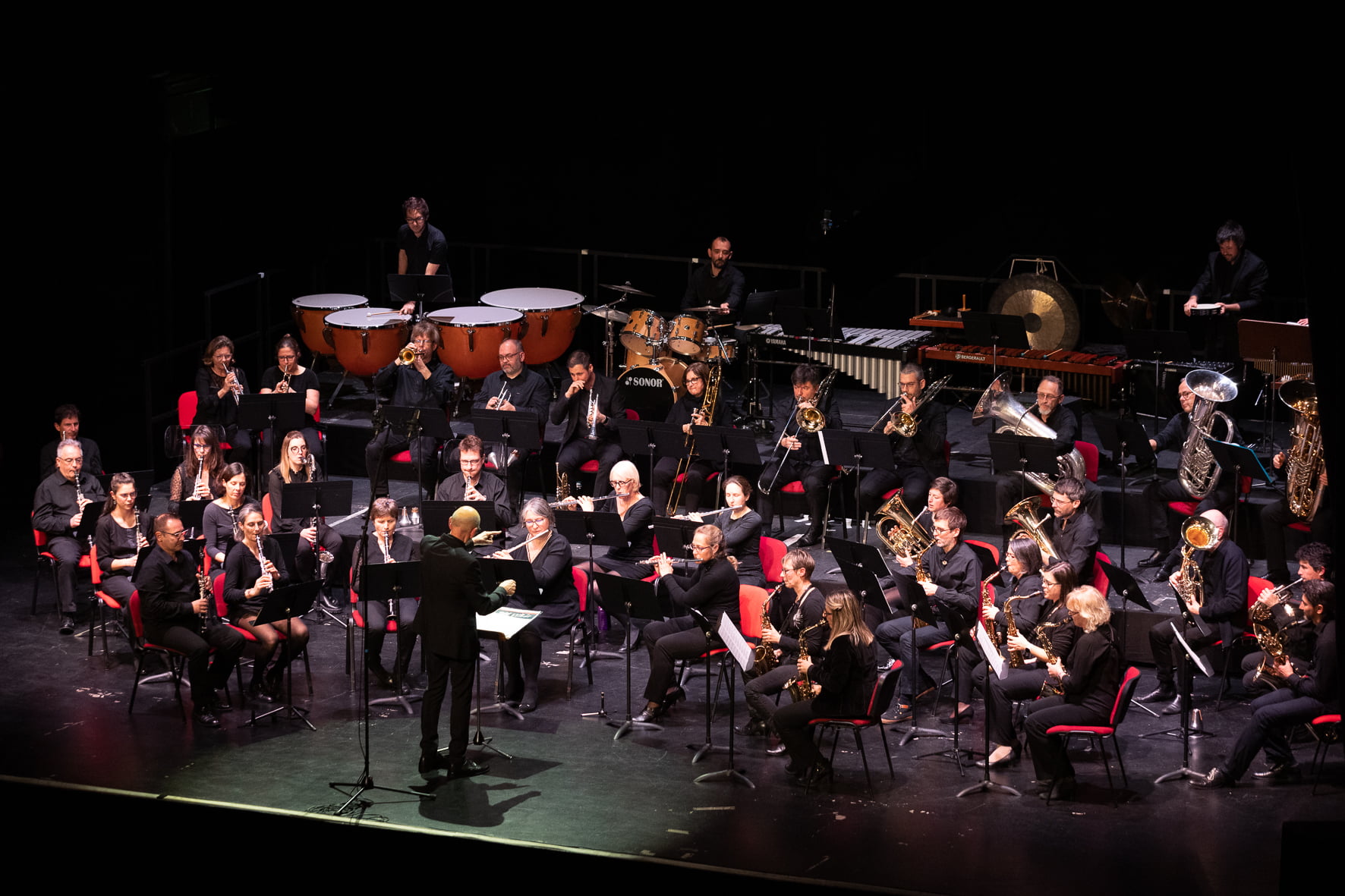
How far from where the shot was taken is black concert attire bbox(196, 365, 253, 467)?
39.3ft

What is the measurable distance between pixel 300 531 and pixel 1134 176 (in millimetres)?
7333

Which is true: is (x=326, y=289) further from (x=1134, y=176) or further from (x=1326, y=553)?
(x=1326, y=553)


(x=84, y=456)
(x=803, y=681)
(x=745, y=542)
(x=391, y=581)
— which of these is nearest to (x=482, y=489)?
(x=745, y=542)

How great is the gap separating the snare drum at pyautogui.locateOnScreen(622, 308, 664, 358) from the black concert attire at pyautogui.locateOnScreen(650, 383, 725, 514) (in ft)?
3.78

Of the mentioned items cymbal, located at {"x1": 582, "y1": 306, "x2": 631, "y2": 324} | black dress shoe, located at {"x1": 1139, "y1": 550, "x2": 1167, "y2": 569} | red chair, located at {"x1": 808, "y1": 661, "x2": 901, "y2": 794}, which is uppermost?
cymbal, located at {"x1": 582, "y1": 306, "x2": 631, "y2": 324}

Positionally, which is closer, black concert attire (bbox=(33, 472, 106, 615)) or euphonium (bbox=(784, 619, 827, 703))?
euphonium (bbox=(784, 619, 827, 703))

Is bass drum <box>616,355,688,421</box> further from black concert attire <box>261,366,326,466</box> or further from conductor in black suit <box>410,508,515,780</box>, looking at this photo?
conductor in black suit <box>410,508,515,780</box>

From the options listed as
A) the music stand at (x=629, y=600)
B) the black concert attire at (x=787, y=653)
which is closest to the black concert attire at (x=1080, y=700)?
the black concert attire at (x=787, y=653)

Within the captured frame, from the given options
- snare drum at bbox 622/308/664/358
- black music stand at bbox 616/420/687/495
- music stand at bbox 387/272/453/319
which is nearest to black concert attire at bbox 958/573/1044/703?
black music stand at bbox 616/420/687/495

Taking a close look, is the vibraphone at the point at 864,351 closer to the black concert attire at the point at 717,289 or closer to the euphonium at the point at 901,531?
the black concert attire at the point at 717,289

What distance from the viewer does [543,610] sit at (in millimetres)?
9805

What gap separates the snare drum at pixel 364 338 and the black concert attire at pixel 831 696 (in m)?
5.38

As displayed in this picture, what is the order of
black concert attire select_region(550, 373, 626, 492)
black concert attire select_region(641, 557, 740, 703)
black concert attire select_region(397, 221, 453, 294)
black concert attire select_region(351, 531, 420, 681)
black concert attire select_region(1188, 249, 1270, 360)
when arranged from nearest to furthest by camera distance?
black concert attire select_region(641, 557, 740, 703)
black concert attire select_region(351, 531, 420, 681)
black concert attire select_region(1188, 249, 1270, 360)
black concert attire select_region(550, 373, 626, 492)
black concert attire select_region(397, 221, 453, 294)

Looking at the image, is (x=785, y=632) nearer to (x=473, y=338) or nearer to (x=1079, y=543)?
(x=1079, y=543)
